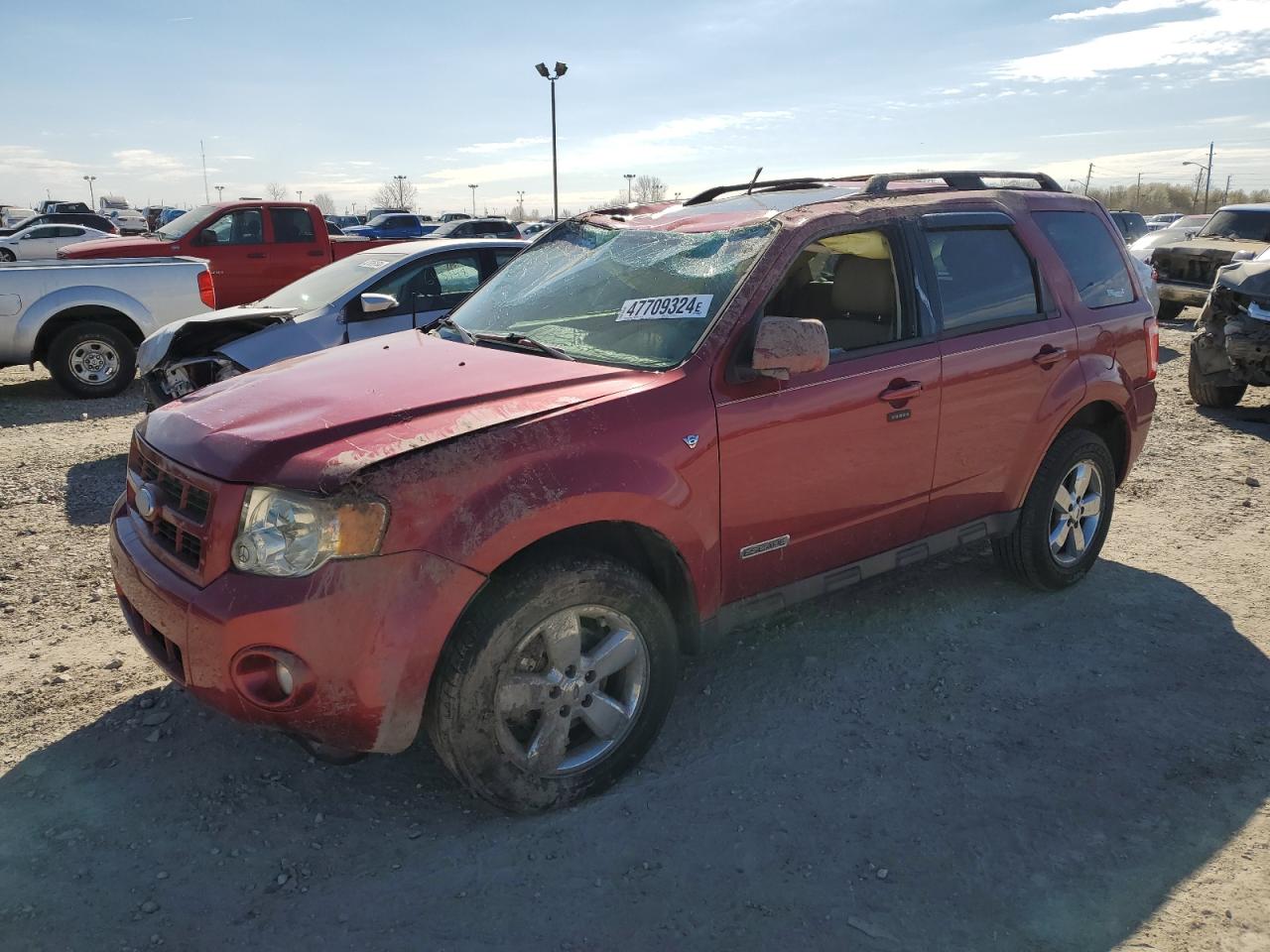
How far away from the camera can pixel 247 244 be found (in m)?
12.3

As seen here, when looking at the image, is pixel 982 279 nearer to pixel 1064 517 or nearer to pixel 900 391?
pixel 900 391

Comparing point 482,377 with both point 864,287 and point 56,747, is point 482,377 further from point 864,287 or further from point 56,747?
point 56,747

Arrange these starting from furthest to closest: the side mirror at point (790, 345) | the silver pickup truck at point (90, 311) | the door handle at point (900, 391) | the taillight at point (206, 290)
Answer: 1. the taillight at point (206, 290)
2. the silver pickup truck at point (90, 311)
3. the door handle at point (900, 391)
4. the side mirror at point (790, 345)

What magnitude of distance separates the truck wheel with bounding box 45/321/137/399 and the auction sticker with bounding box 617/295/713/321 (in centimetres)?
760

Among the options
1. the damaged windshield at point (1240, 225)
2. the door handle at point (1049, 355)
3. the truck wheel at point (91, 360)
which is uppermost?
the damaged windshield at point (1240, 225)

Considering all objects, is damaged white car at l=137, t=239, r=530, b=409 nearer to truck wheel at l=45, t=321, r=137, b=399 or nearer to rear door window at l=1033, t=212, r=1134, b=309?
truck wheel at l=45, t=321, r=137, b=399

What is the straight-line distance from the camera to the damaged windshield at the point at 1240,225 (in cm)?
1371

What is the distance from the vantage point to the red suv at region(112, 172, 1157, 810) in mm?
2545

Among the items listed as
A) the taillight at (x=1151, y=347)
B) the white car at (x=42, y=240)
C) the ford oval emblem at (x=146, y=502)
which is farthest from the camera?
the white car at (x=42, y=240)

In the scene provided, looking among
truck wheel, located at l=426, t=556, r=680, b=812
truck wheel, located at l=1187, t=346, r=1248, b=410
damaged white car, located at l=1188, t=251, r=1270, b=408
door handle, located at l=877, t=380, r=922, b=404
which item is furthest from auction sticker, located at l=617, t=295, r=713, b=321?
truck wheel, located at l=1187, t=346, r=1248, b=410

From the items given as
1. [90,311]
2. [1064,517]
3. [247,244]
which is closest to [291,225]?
[247,244]

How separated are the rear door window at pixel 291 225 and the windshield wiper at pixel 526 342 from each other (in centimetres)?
991

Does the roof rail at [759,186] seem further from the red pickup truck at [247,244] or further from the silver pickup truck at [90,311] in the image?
the red pickup truck at [247,244]

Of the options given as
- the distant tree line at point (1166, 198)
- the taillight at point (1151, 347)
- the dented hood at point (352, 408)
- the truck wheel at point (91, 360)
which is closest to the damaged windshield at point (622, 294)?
the dented hood at point (352, 408)
